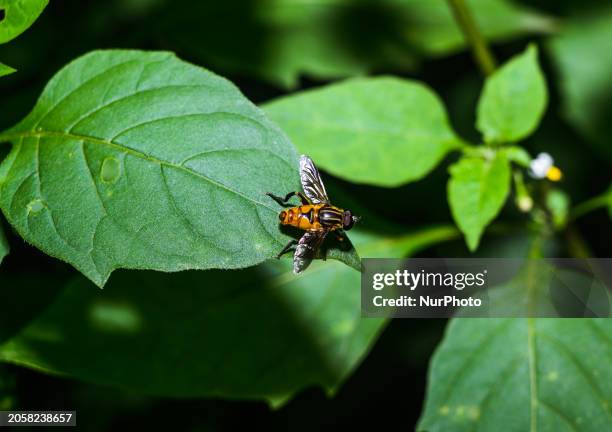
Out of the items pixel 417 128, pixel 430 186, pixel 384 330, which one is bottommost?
pixel 384 330

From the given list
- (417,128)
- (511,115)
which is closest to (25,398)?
(417,128)

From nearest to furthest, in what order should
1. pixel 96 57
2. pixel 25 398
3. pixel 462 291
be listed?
pixel 96 57 < pixel 462 291 < pixel 25 398

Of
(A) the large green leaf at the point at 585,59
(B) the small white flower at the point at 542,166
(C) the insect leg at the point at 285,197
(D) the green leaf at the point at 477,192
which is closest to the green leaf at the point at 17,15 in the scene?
(C) the insect leg at the point at 285,197

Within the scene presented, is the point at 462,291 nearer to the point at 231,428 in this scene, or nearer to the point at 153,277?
the point at 153,277

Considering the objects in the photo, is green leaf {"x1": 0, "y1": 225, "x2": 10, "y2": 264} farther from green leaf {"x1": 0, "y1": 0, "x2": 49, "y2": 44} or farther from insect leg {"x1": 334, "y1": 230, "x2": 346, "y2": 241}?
insect leg {"x1": 334, "y1": 230, "x2": 346, "y2": 241}

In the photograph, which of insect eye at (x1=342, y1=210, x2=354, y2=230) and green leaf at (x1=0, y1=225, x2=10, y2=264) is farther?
insect eye at (x1=342, y1=210, x2=354, y2=230)

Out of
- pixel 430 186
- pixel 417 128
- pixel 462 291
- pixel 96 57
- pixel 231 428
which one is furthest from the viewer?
pixel 430 186

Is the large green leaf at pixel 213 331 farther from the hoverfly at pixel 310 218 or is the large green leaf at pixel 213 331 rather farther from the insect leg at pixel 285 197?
the insect leg at pixel 285 197

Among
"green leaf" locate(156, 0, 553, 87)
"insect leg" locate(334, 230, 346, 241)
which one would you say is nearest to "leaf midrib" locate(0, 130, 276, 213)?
"insect leg" locate(334, 230, 346, 241)
